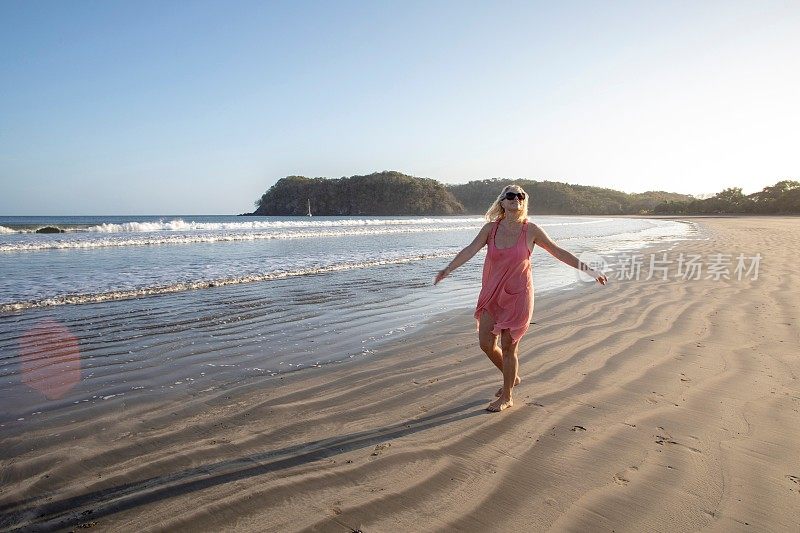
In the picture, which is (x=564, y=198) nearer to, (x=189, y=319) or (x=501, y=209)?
(x=189, y=319)

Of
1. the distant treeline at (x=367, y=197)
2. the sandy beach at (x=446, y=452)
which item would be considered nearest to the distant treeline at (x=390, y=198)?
the distant treeline at (x=367, y=197)

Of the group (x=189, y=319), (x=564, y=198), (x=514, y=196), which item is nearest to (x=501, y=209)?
(x=514, y=196)

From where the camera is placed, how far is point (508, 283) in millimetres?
4191

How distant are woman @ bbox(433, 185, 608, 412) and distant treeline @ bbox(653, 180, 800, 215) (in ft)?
198

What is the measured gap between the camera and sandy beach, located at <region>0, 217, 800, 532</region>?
8.68 ft

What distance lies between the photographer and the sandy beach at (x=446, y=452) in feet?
8.68

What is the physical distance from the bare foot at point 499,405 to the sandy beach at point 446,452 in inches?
3.1

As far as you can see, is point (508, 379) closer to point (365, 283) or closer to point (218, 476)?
point (218, 476)

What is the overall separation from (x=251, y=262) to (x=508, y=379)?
12.7m

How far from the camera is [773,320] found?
6871mm

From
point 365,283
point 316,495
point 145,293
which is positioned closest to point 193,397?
point 316,495

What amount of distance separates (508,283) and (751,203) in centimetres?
6578

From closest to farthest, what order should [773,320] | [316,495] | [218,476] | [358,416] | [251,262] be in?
[316,495]
[218,476]
[358,416]
[773,320]
[251,262]

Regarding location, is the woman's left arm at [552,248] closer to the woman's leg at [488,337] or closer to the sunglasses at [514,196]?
the sunglasses at [514,196]
